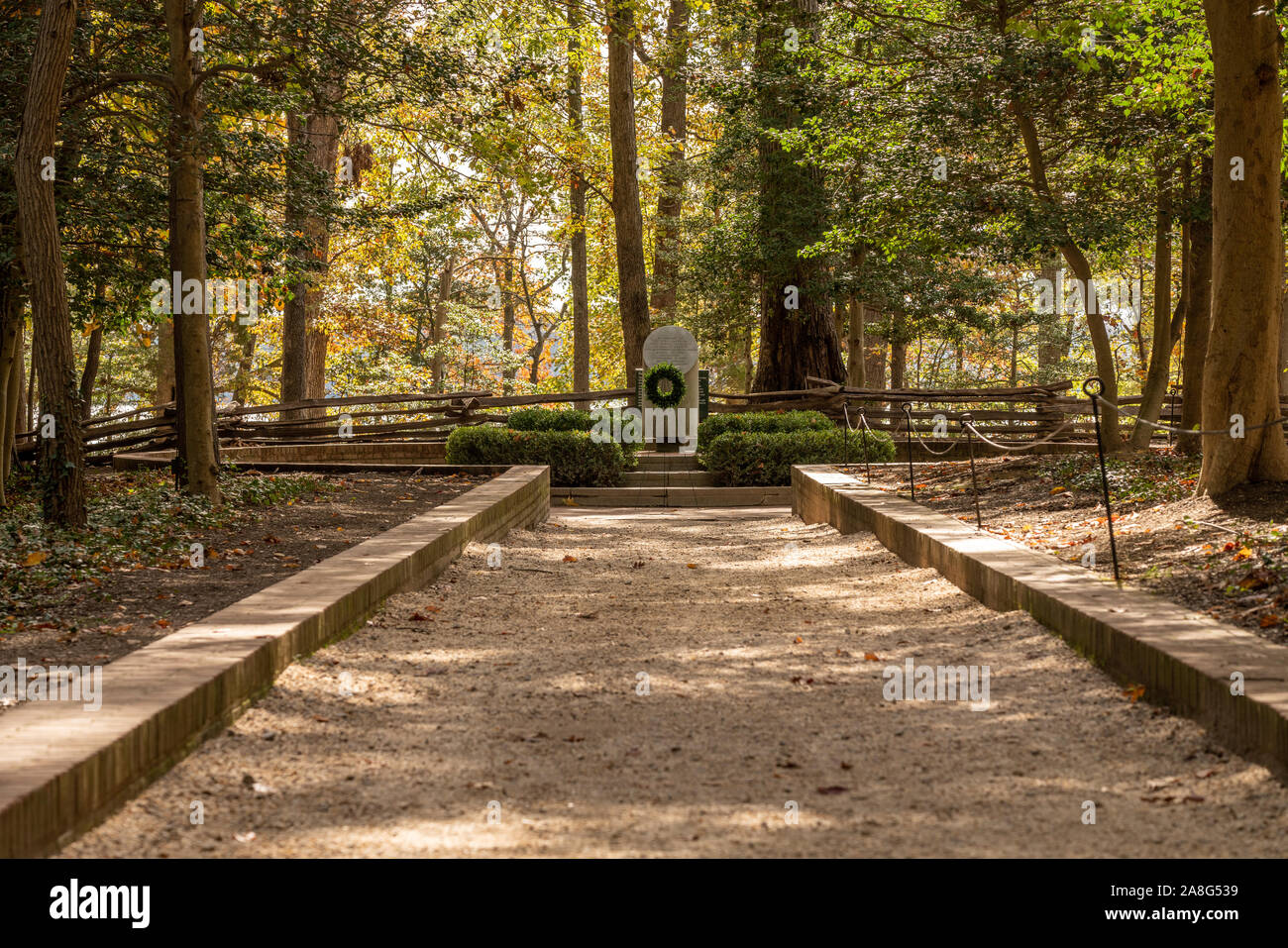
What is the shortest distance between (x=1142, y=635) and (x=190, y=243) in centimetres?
921

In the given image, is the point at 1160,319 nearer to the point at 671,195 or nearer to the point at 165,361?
the point at 671,195

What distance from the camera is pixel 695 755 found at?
4.24m

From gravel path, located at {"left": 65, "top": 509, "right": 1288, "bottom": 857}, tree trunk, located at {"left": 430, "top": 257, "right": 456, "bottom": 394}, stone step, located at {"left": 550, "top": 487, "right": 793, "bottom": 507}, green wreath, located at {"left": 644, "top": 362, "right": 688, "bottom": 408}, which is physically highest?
tree trunk, located at {"left": 430, "top": 257, "right": 456, "bottom": 394}

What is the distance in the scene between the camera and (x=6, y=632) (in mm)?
5734

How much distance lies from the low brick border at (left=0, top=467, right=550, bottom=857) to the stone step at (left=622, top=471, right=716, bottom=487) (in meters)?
10.1

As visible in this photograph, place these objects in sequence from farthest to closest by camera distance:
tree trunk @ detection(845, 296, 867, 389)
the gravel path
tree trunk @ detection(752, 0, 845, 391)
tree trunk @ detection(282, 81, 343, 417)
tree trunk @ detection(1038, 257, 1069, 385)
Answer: tree trunk @ detection(1038, 257, 1069, 385) → tree trunk @ detection(845, 296, 867, 389) → tree trunk @ detection(752, 0, 845, 391) → tree trunk @ detection(282, 81, 343, 417) → the gravel path

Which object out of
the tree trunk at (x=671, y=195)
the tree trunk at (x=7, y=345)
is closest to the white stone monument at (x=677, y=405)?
the tree trunk at (x=671, y=195)

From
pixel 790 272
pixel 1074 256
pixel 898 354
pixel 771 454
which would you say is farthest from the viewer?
pixel 898 354

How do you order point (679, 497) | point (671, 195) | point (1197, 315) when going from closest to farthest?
1. point (1197, 315)
2. point (679, 497)
3. point (671, 195)

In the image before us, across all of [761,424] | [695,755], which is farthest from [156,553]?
[761,424]

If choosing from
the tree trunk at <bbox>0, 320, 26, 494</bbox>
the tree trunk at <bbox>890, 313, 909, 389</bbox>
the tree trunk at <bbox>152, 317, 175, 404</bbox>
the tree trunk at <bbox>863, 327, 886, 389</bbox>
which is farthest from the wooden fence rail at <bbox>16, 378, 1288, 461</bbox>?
the tree trunk at <bbox>863, 327, 886, 389</bbox>

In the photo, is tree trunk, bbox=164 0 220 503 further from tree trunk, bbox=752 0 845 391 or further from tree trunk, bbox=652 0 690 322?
tree trunk, bbox=652 0 690 322

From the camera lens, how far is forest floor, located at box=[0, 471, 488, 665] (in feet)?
19.1
